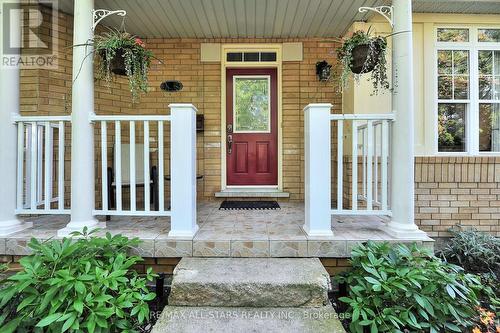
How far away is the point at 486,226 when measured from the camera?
3213 mm

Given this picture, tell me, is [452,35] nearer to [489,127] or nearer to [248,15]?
[489,127]

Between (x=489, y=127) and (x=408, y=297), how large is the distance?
267 centimetres

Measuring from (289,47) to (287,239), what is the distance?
277 cm

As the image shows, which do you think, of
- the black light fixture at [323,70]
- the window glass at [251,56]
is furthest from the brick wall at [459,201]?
the window glass at [251,56]

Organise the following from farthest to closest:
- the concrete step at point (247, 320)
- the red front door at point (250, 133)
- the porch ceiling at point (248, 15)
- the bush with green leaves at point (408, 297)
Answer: the red front door at point (250, 133)
the porch ceiling at point (248, 15)
the bush with green leaves at point (408, 297)
the concrete step at point (247, 320)

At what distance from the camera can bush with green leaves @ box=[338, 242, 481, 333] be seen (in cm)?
180

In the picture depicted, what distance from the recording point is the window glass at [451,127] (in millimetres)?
3414

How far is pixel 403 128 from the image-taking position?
2391 millimetres

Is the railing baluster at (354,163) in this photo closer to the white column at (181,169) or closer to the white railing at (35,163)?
the white column at (181,169)

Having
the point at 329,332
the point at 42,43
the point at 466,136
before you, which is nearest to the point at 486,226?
the point at 466,136

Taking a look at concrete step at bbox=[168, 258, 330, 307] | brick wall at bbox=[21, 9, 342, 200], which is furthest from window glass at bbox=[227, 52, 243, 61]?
concrete step at bbox=[168, 258, 330, 307]

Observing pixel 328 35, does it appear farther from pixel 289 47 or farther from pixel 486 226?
pixel 486 226

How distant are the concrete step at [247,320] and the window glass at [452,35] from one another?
129 inches

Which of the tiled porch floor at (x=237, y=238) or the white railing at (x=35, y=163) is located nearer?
the tiled porch floor at (x=237, y=238)
